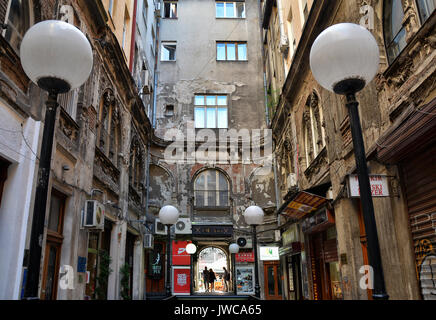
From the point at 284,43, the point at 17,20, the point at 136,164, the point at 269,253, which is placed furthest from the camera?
the point at 269,253

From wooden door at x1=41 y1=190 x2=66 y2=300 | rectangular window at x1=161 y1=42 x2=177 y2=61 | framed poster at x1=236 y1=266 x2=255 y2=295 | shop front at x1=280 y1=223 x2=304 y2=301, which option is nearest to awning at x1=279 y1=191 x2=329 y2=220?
shop front at x1=280 y1=223 x2=304 y2=301

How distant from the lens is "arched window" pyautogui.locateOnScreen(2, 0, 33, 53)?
557cm

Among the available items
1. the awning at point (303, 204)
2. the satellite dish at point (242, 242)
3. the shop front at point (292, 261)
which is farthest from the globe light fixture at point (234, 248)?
the awning at point (303, 204)

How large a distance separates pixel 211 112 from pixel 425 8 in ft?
52.3

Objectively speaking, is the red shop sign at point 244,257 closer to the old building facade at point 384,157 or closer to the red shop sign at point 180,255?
the red shop sign at point 180,255

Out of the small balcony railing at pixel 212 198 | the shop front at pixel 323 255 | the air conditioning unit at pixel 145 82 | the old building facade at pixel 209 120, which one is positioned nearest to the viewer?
the shop front at pixel 323 255

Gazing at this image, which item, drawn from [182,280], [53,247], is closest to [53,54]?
[53,247]

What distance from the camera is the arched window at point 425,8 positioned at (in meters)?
5.21

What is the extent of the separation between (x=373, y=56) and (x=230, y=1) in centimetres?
2197

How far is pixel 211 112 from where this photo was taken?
824 inches

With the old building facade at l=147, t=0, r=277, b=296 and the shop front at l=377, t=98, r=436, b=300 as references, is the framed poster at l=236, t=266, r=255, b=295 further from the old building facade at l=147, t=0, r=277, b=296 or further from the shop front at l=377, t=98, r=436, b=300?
the shop front at l=377, t=98, r=436, b=300

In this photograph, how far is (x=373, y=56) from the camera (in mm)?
3164

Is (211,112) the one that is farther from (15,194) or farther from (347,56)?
(347,56)

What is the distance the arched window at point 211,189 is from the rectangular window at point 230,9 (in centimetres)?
1048
